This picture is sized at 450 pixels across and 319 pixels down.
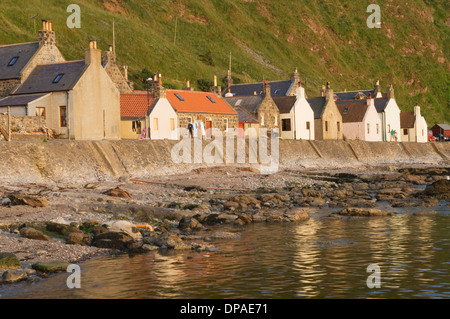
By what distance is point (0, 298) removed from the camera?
15469 mm

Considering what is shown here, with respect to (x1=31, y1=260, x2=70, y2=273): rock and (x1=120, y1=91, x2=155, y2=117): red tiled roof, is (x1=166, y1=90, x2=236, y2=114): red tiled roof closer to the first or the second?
(x1=120, y1=91, x2=155, y2=117): red tiled roof

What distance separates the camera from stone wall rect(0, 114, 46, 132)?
153 ft

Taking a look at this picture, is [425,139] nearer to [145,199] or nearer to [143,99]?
[143,99]

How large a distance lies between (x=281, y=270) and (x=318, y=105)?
6747cm

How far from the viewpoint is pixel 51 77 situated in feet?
171

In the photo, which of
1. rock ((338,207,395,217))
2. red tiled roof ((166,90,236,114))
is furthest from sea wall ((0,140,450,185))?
rock ((338,207,395,217))

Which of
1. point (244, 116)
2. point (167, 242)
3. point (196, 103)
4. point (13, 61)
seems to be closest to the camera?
point (167, 242)

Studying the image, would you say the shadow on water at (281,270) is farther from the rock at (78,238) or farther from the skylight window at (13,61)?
the skylight window at (13,61)

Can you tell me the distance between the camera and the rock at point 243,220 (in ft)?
92.4

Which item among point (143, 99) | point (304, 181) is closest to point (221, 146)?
point (143, 99)

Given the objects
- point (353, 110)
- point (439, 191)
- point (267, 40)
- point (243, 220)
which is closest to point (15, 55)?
point (243, 220)

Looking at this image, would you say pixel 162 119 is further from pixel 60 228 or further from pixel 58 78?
pixel 60 228

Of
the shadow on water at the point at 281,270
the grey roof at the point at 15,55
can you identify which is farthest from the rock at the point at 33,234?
the grey roof at the point at 15,55

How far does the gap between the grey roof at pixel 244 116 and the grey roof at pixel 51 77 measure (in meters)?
24.3
